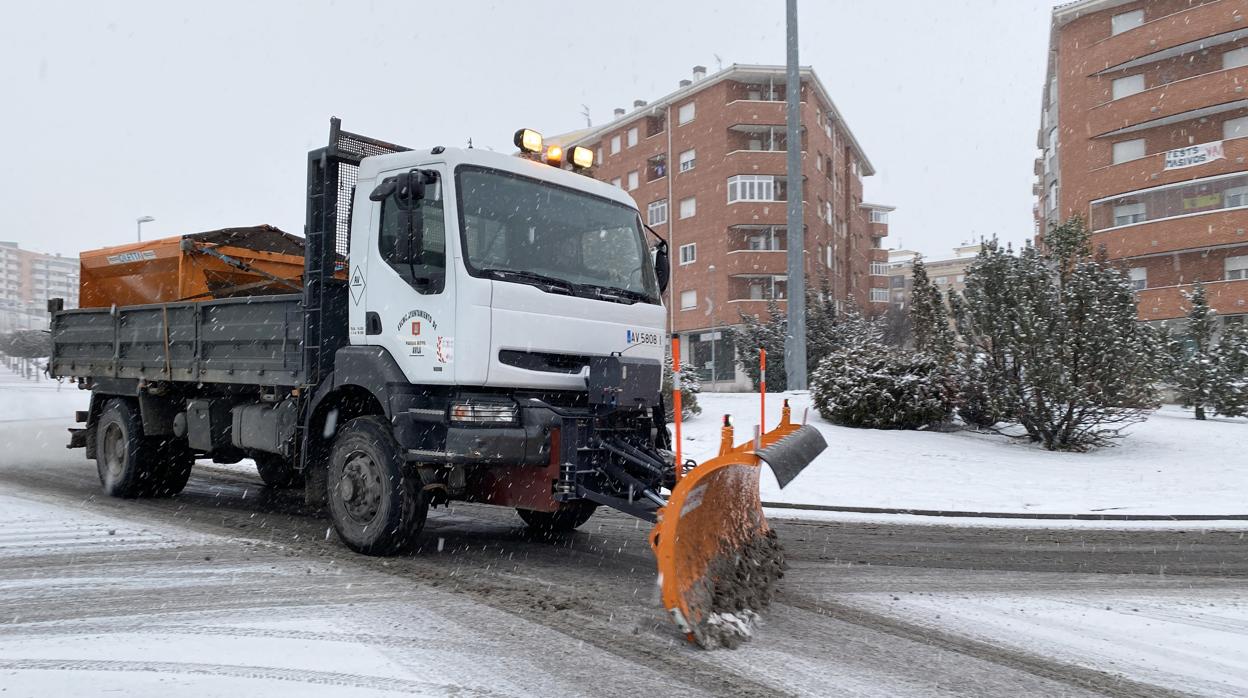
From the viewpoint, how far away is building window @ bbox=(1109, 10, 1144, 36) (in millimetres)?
38406

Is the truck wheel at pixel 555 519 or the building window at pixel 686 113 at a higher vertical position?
the building window at pixel 686 113

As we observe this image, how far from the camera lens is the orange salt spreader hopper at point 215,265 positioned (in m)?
8.34

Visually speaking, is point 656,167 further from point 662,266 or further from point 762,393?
point 662,266

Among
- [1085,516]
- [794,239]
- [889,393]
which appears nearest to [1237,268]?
[794,239]

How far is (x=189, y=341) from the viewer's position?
7.89 metres

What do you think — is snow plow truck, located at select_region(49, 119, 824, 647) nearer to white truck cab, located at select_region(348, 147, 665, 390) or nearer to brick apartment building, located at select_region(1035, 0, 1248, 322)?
white truck cab, located at select_region(348, 147, 665, 390)

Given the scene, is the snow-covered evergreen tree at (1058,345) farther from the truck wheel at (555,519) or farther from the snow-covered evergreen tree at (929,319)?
the truck wheel at (555,519)

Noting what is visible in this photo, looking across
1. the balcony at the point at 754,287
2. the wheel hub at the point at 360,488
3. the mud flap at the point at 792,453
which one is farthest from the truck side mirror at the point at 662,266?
the balcony at the point at 754,287

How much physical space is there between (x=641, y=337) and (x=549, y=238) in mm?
1006

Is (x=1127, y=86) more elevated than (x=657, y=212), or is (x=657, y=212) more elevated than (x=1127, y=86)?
(x=1127, y=86)

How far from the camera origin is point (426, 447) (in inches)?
229

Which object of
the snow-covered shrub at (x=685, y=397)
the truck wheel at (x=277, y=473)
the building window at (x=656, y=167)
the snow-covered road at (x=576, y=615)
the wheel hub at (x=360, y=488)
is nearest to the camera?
the snow-covered road at (x=576, y=615)

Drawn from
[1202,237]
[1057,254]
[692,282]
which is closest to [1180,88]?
[1202,237]

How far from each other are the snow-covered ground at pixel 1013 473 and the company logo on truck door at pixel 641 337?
10.5ft
